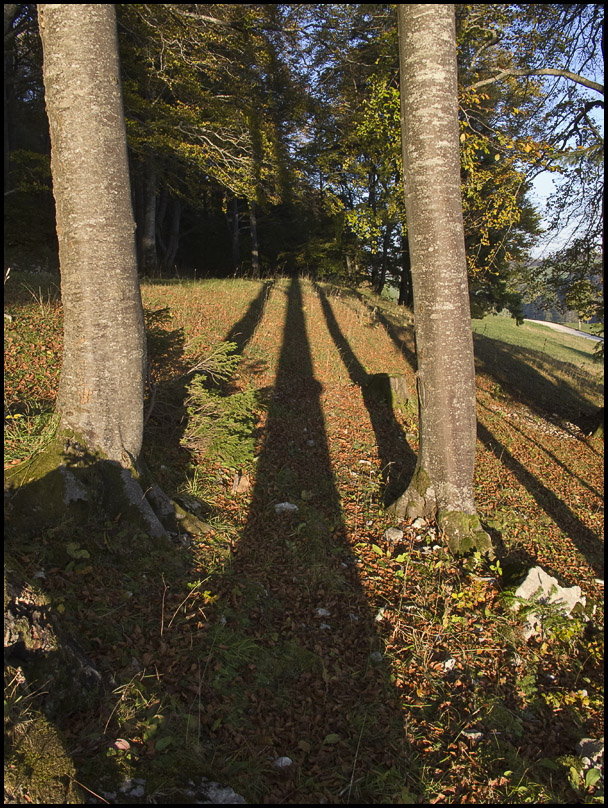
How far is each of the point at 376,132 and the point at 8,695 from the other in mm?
10040

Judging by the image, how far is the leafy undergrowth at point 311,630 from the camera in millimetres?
2773

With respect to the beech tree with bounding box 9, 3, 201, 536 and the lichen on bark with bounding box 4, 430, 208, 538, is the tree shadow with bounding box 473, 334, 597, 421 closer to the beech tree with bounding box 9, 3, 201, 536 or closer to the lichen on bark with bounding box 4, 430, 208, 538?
the lichen on bark with bounding box 4, 430, 208, 538

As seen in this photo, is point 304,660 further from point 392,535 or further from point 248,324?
point 248,324

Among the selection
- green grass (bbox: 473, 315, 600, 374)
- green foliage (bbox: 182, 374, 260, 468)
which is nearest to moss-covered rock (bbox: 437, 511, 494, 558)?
green foliage (bbox: 182, 374, 260, 468)

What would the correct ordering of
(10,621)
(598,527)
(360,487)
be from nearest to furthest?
1. (10,621)
2. (360,487)
3. (598,527)

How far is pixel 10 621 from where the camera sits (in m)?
2.46

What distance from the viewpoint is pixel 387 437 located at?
8070 mm

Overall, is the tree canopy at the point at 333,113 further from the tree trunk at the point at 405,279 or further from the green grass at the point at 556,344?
the green grass at the point at 556,344

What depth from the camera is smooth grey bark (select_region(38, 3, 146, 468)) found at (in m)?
4.00

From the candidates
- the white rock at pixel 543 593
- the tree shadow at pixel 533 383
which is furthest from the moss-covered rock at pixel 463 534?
the tree shadow at pixel 533 383

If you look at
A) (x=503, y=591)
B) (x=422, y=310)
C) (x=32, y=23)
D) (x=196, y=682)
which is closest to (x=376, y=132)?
(x=422, y=310)

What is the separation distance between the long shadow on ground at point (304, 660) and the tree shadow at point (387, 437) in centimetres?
101

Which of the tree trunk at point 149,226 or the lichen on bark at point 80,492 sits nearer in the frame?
the lichen on bark at point 80,492

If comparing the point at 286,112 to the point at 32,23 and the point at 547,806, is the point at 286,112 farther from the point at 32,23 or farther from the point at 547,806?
the point at 547,806
